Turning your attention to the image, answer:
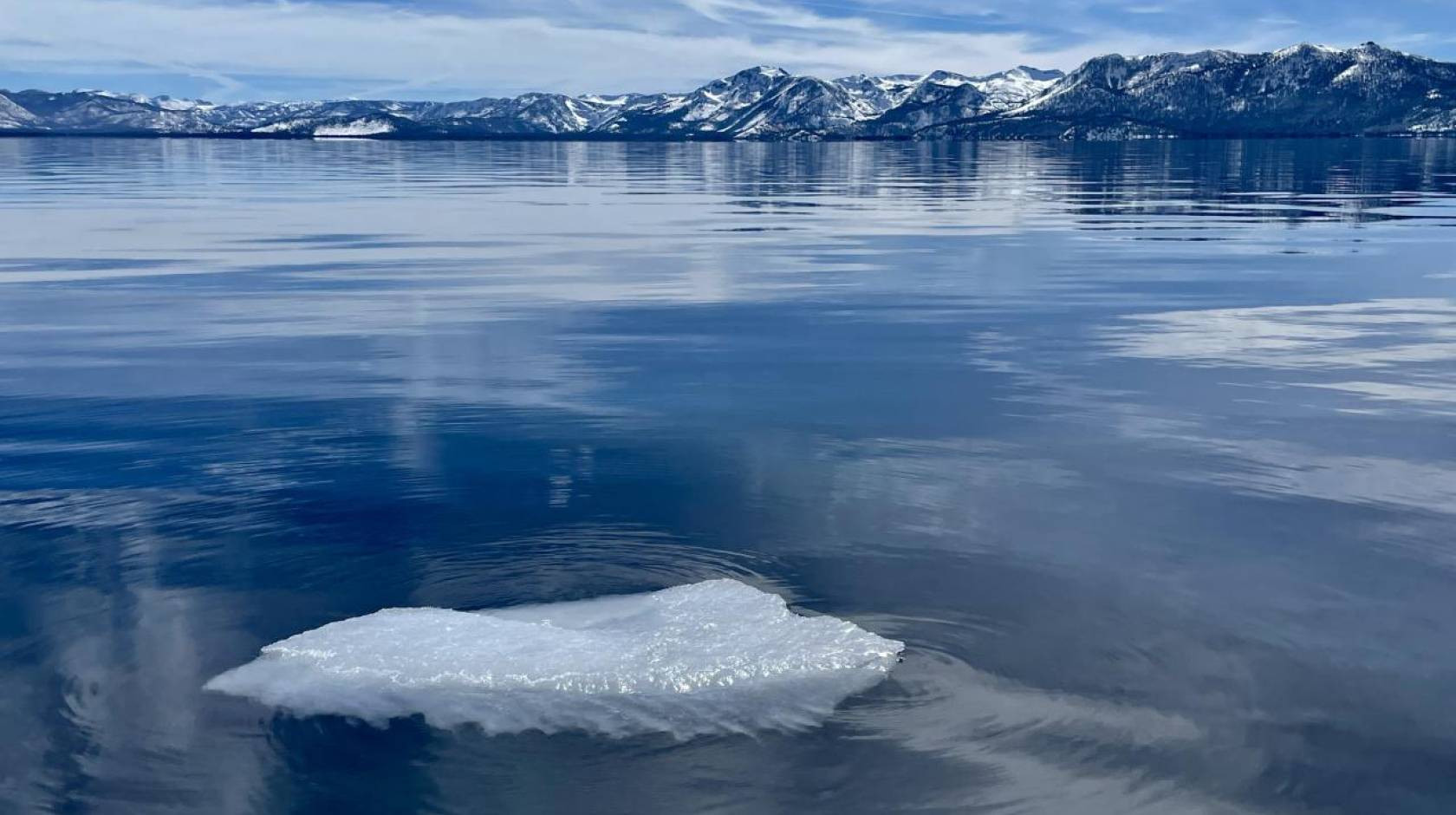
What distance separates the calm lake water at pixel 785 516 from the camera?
306 inches

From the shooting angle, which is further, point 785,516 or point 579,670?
point 785,516

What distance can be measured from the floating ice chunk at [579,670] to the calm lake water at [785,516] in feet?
0.91

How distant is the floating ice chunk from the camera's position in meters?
8.45

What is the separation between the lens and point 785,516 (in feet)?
40.8

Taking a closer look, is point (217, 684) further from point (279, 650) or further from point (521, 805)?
point (521, 805)

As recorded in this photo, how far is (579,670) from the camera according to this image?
29.2 feet

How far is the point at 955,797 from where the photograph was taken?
24.2ft

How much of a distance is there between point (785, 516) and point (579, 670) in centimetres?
403

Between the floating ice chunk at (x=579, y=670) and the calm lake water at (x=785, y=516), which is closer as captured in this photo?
the calm lake water at (x=785, y=516)

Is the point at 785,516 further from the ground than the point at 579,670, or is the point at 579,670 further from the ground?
the point at 785,516

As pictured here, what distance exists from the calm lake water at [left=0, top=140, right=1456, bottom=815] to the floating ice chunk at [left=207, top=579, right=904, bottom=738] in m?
0.28

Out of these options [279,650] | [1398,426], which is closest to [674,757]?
[279,650]

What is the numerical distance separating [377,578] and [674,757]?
4.30 m

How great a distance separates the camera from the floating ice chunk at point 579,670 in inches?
332
